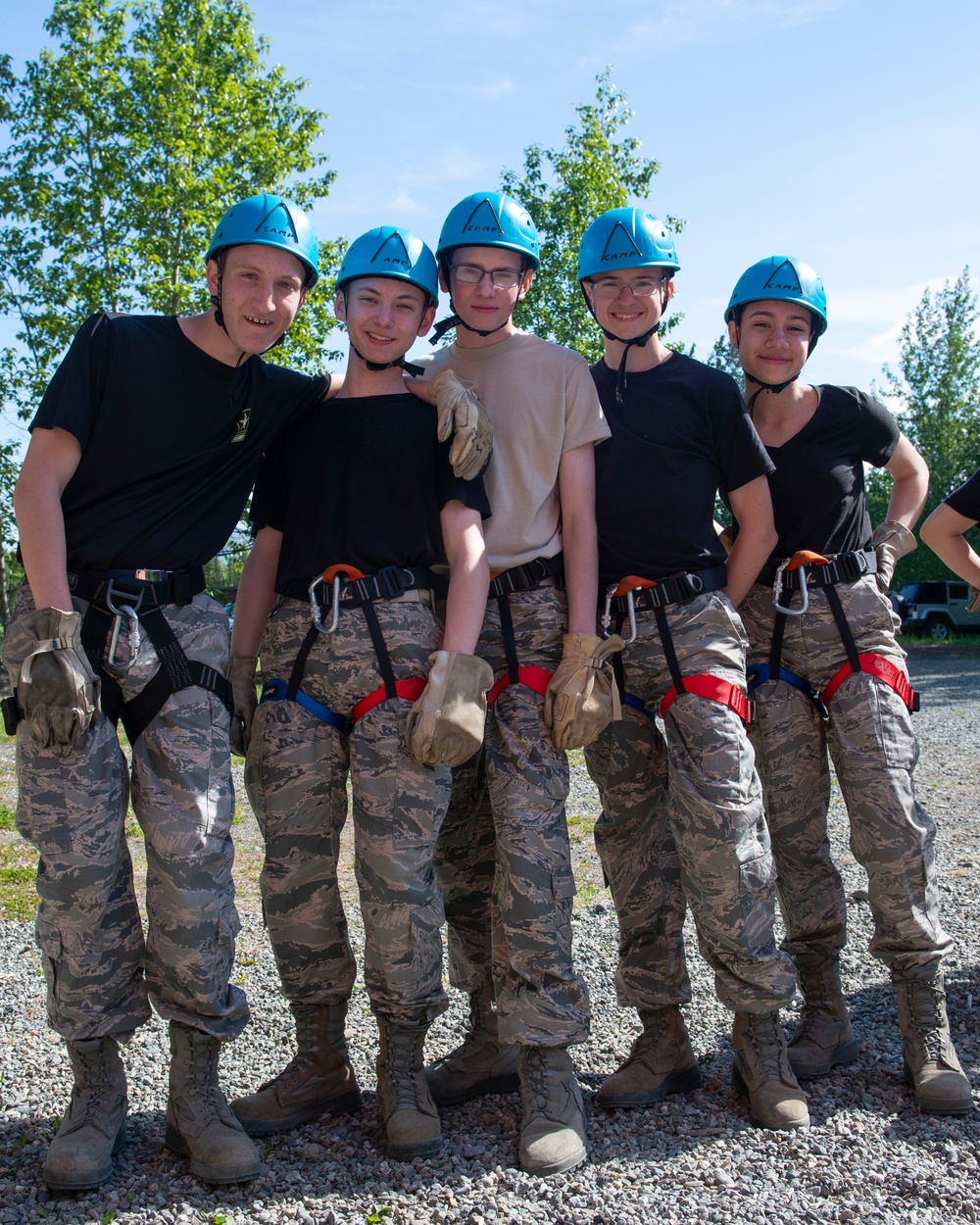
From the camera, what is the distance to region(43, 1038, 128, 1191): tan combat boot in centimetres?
308

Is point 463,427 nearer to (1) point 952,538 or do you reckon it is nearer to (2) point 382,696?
(2) point 382,696

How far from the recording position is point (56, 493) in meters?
3.31

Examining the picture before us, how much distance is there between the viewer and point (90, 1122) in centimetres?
323

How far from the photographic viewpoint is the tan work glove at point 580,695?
357 centimetres

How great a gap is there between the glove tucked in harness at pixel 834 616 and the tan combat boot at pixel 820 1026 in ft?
3.43

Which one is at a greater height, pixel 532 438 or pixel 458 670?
pixel 532 438

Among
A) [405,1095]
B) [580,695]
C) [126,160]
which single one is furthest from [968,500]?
[126,160]

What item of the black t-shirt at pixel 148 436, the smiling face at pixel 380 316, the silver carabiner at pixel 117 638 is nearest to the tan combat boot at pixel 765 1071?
the silver carabiner at pixel 117 638

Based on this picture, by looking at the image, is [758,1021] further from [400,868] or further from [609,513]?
[609,513]

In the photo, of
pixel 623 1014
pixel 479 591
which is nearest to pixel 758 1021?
pixel 623 1014

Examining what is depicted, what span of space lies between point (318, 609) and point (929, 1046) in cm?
270

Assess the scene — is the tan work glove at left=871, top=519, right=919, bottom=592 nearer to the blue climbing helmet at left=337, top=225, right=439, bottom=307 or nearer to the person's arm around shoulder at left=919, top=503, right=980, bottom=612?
the person's arm around shoulder at left=919, top=503, right=980, bottom=612

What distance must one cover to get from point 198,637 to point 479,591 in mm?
979

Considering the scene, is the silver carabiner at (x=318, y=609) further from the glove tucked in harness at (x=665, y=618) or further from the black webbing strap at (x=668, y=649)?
the black webbing strap at (x=668, y=649)
